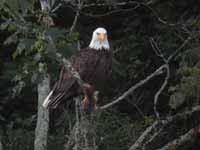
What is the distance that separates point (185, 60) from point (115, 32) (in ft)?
6.37

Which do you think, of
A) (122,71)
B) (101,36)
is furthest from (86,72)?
(122,71)

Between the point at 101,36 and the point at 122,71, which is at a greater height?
the point at 101,36

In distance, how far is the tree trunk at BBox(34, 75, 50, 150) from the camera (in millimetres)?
7161

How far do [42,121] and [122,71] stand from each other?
3.99 ft

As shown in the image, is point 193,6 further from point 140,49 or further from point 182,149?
point 182,149

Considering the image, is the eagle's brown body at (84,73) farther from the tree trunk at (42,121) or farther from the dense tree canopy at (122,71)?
the tree trunk at (42,121)

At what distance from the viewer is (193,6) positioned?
8.49 meters

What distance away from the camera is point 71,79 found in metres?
6.81

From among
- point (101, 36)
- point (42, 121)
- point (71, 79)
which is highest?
point (101, 36)

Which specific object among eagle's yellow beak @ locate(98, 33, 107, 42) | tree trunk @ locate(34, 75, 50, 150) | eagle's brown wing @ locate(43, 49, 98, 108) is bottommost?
tree trunk @ locate(34, 75, 50, 150)

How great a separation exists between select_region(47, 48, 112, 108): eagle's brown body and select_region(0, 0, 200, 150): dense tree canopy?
178 millimetres

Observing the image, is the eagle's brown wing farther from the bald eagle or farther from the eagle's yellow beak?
the eagle's yellow beak

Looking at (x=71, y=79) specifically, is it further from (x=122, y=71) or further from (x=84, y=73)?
(x=122, y=71)

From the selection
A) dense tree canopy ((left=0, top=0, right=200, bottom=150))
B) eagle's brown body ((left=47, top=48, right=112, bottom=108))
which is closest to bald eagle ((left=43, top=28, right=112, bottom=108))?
eagle's brown body ((left=47, top=48, right=112, bottom=108))
